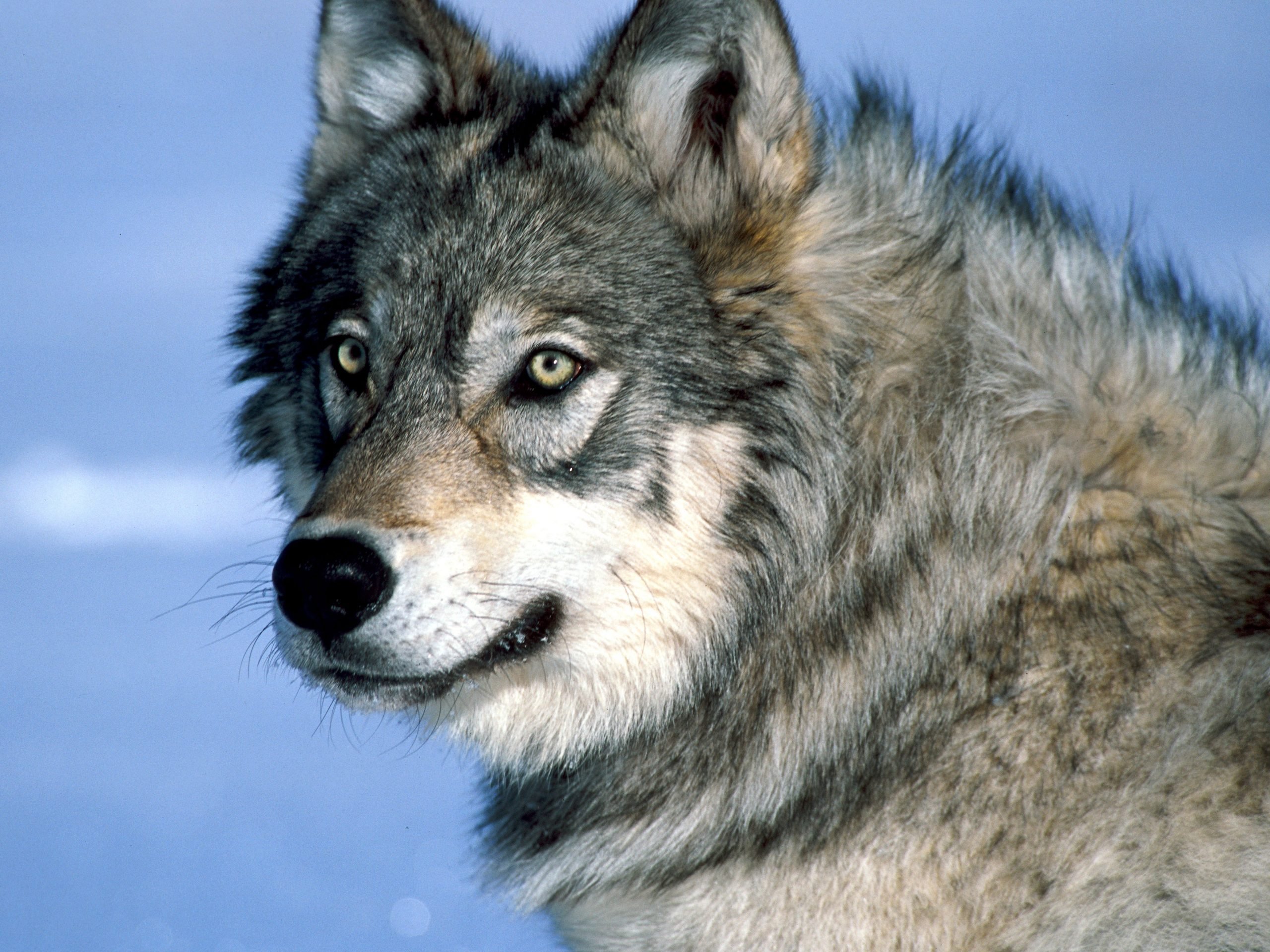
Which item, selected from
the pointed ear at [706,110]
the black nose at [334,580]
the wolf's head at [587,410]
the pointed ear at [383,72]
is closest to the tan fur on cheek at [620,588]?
the wolf's head at [587,410]

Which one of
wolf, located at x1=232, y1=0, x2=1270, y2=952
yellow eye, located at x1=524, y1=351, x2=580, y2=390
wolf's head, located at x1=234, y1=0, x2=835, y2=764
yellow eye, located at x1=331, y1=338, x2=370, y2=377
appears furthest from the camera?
yellow eye, located at x1=331, y1=338, x2=370, y2=377

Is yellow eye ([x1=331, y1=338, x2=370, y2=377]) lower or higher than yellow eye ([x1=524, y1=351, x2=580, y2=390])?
lower

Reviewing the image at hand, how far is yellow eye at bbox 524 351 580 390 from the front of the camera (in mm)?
3459

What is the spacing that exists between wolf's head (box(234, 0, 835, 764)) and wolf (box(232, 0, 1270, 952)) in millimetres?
10

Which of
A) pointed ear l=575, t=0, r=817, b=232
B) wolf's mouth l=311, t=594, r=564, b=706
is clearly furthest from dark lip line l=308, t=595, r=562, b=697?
pointed ear l=575, t=0, r=817, b=232

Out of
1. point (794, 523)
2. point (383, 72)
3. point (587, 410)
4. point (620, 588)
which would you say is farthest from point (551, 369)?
point (383, 72)

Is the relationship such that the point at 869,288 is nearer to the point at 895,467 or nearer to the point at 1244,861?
the point at 895,467

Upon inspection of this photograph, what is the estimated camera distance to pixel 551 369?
347 cm

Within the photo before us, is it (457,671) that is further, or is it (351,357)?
(351,357)

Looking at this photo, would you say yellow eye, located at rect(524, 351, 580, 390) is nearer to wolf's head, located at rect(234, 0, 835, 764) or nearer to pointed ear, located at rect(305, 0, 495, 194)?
wolf's head, located at rect(234, 0, 835, 764)

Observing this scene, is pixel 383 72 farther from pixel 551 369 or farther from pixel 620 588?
pixel 620 588

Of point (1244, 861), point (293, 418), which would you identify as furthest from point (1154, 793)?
point (293, 418)

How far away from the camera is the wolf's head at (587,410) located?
3305 mm

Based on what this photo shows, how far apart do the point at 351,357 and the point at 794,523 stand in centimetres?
136
